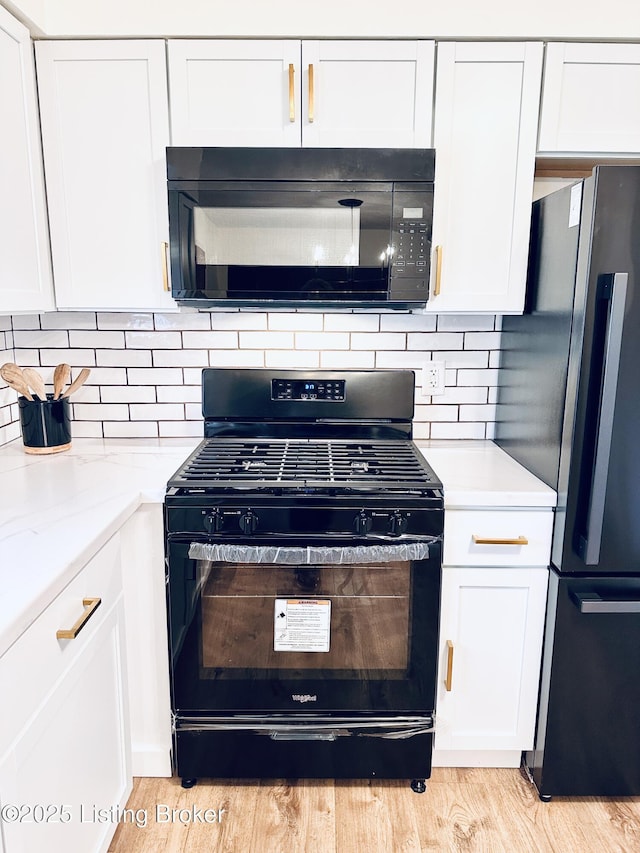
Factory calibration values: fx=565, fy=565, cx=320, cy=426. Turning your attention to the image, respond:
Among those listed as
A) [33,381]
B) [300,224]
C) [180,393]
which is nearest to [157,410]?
[180,393]

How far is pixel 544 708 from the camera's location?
1620 millimetres

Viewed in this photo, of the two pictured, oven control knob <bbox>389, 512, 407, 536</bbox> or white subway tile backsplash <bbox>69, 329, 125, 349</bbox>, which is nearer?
oven control knob <bbox>389, 512, 407, 536</bbox>

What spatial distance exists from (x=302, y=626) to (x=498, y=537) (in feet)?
1.97

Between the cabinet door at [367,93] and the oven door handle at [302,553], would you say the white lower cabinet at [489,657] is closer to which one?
the oven door handle at [302,553]

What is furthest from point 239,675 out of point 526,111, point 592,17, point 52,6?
point 592,17

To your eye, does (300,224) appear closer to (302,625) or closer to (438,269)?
(438,269)

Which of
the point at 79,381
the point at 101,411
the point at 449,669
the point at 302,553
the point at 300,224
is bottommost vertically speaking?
the point at 449,669

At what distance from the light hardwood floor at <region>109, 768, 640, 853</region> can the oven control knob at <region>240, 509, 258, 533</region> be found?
33.3 inches

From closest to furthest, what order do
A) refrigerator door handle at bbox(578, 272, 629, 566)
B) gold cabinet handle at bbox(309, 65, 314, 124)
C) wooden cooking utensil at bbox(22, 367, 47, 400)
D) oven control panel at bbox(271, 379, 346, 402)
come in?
refrigerator door handle at bbox(578, 272, 629, 566), gold cabinet handle at bbox(309, 65, 314, 124), wooden cooking utensil at bbox(22, 367, 47, 400), oven control panel at bbox(271, 379, 346, 402)

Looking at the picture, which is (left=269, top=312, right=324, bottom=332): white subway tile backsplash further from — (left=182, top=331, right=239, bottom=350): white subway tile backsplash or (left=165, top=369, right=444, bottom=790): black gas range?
(left=165, top=369, right=444, bottom=790): black gas range

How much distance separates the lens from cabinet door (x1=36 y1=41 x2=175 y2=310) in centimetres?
162

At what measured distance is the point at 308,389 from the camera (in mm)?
2016

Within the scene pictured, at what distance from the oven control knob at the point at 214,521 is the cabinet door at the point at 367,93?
109 cm

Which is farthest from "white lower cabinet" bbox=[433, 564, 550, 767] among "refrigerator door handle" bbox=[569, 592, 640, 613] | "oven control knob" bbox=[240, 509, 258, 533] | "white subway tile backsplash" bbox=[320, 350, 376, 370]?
"white subway tile backsplash" bbox=[320, 350, 376, 370]
